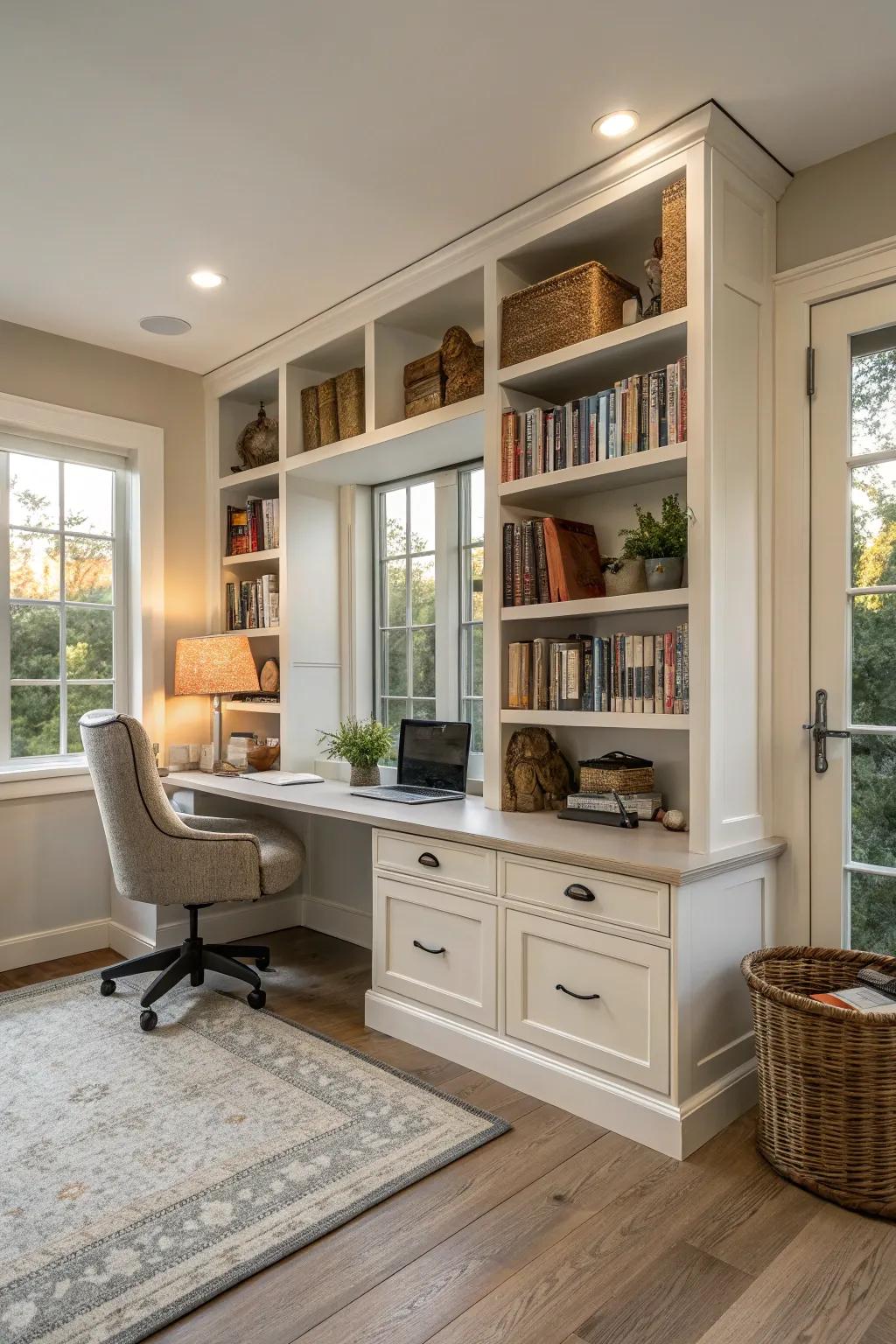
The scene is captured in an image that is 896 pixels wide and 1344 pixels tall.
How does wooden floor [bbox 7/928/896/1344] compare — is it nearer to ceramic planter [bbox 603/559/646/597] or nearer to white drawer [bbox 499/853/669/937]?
white drawer [bbox 499/853/669/937]

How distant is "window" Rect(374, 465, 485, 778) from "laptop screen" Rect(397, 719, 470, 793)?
0.70 ft

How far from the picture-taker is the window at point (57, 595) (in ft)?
12.2

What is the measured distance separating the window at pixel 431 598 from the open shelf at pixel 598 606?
0.75 meters

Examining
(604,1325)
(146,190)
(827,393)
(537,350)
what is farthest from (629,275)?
(604,1325)

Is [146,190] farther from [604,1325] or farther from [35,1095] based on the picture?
[604,1325]

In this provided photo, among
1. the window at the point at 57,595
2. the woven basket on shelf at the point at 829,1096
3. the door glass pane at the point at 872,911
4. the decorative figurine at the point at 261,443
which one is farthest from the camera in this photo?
the decorative figurine at the point at 261,443

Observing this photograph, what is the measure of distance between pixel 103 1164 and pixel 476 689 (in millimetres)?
2067

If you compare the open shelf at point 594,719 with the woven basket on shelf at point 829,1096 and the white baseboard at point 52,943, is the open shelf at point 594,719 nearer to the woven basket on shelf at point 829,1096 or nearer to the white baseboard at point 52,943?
the woven basket on shelf at point 829,1096

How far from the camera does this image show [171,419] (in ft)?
13.7

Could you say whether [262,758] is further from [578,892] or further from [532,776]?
[578,892]

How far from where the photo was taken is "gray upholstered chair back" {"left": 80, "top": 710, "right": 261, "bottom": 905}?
296cm

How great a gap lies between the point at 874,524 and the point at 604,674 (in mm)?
849

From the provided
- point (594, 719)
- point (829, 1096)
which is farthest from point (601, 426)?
point (829, 1096)

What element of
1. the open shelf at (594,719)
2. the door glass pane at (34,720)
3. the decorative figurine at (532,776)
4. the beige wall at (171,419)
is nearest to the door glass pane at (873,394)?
the open shelf at (594,719)
